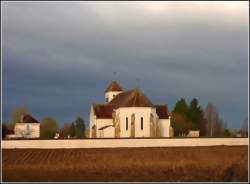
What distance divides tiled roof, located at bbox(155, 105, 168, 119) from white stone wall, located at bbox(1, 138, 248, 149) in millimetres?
16726

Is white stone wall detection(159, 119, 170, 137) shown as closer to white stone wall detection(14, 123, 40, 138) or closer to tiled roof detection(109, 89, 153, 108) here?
tiled roof detection(109, 89, 153, 108)

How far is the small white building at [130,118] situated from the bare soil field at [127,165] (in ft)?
52.5

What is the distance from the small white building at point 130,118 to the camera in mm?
64812

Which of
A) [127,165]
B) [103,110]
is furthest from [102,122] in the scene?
[127,165]

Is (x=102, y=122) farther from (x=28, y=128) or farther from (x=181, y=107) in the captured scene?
(x=181, y=107)

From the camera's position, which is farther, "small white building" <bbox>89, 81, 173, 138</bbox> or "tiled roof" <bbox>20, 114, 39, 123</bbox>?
"tiled roof" <bbox>20, 114, 39, 123</bbox>

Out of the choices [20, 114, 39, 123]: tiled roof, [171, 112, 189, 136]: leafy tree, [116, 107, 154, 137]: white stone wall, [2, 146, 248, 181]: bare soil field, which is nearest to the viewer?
[2, 146, 248, 181]: bare soil field

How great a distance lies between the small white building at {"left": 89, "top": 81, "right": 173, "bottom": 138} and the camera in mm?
64812

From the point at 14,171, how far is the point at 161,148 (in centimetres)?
1618

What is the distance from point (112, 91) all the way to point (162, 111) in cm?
1286

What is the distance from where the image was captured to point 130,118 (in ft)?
213

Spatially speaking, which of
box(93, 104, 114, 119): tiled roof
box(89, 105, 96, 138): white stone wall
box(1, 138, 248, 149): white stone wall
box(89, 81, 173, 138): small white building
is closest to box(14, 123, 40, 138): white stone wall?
box(89, 105, 96, 138): white stone wall

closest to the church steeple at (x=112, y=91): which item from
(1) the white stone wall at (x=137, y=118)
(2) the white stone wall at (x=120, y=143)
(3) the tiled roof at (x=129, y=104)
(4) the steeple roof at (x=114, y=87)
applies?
(4) the steeple roof at (x=114, y=87)

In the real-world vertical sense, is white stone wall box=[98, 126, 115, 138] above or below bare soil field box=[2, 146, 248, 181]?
above
